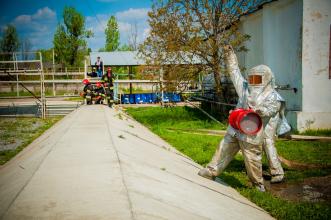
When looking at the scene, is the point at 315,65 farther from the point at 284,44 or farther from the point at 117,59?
the point at 117,59

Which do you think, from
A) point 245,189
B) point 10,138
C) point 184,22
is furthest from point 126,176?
point 184,22

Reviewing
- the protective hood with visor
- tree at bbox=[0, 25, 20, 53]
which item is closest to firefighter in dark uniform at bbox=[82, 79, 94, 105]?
the protective hood with visor

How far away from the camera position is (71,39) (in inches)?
2355

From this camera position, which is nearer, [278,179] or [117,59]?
[278,179]

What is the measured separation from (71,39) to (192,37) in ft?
150

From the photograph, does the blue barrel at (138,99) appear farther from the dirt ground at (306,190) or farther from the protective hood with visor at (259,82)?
the protective hood with visor at (259,82)

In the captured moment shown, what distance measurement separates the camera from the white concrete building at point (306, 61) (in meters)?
13.5

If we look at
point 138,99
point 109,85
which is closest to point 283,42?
point 109,85

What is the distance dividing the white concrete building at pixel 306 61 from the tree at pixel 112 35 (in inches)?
1933

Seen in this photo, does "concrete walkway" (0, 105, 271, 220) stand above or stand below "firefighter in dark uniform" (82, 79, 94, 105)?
below

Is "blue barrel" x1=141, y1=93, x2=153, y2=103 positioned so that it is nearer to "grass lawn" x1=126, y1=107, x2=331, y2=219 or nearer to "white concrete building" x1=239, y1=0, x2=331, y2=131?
"grass lawn" x1=126, y1=107, x2=331, y2=219

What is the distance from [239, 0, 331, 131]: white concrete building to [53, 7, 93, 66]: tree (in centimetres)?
4916

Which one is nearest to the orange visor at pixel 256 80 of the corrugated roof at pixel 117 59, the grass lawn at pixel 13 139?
the grass lawn at pixel 13 139

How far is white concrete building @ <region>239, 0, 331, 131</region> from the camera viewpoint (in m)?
13.5
